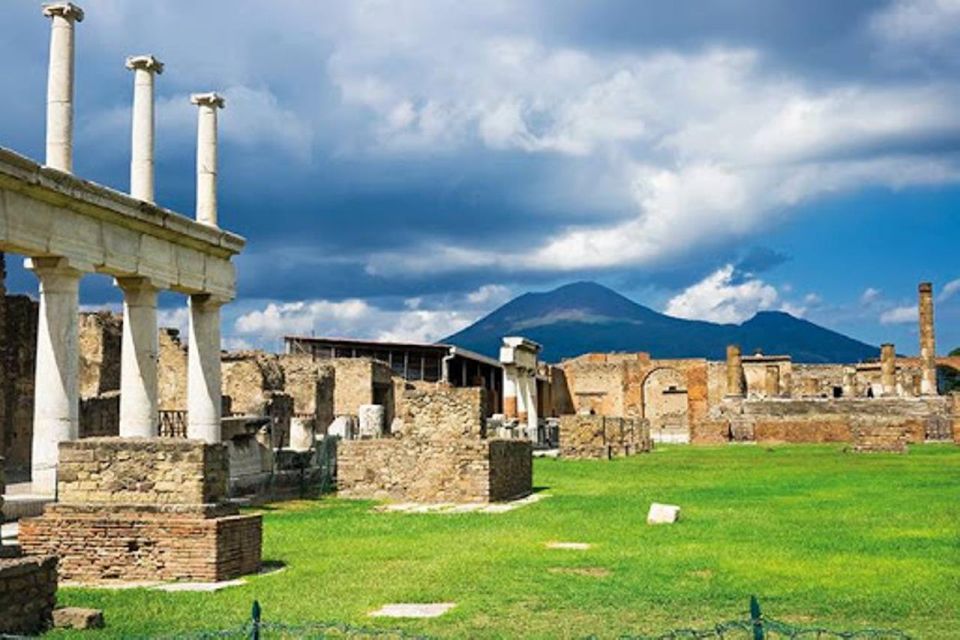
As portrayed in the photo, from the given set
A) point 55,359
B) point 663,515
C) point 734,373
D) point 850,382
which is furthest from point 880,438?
point 850,382

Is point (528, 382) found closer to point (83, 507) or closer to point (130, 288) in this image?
point (130, 288)

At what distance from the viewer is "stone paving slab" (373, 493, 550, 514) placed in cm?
1748

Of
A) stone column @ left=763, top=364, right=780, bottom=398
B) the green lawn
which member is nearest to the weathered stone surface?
the green lawn

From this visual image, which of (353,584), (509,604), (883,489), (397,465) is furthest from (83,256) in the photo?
(883,489)

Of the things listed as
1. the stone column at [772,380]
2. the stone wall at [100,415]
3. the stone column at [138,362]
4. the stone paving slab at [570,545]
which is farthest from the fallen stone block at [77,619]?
the stone column at [772,380]

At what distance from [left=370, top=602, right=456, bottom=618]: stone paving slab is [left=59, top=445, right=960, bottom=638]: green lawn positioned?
0.11 meters

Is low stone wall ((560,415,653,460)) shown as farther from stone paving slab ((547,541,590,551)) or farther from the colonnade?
stone paving slab ((547,541,590,551))

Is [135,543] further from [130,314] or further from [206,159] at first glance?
[206,159]

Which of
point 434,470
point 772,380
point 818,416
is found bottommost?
point 434,470

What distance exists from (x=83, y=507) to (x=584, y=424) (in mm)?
26875

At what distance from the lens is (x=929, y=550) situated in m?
11.8

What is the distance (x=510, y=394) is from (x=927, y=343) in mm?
25863

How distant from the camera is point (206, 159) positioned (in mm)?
21625

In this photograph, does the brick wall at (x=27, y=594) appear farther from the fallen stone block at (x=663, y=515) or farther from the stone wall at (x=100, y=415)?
the stone wall at (x=100, y=415)
